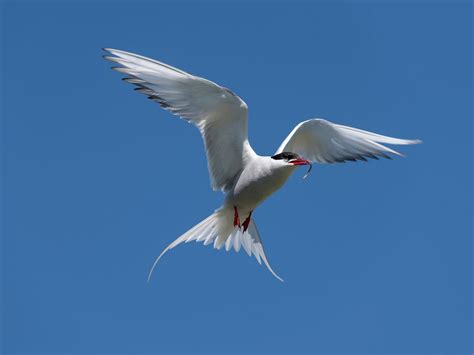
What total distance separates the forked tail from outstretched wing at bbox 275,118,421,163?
0.99 m

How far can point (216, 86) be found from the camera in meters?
8.32

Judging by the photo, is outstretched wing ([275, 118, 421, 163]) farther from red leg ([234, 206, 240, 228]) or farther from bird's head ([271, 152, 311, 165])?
red leg ([234, 206, 240, 228])

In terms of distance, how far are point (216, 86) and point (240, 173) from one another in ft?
3.82

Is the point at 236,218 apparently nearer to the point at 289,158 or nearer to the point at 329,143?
the point at 289,158

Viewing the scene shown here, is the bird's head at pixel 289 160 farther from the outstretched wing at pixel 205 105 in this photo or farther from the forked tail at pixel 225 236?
the forked tail at pixel 225 236

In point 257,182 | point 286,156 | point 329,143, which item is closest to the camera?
point 286,156

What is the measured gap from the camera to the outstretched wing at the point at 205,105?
26.3 feet

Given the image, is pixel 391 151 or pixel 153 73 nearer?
pixel 153 73

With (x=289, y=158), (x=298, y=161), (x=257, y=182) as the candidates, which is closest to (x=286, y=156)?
(x=289, y=158)

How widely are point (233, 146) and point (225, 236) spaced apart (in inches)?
42.6

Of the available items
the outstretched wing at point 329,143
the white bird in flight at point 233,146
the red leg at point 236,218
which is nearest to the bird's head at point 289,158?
the white bird in flight at point 233,146

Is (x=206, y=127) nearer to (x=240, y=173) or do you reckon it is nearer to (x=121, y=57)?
(x=240, y=173)

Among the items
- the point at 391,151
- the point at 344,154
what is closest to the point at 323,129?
the point at 344,154

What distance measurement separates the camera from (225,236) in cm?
938
